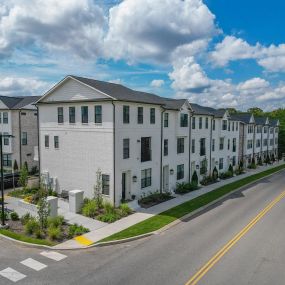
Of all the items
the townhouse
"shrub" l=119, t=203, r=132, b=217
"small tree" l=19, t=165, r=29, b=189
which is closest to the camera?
"shrub" l=119, t=203, r=132, b=217

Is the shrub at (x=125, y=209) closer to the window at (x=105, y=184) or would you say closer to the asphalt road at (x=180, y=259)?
the window at (x=105, y=184)

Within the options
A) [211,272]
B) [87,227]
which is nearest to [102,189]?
[87,227]

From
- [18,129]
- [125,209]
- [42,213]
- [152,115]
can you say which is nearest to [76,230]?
[42,213]

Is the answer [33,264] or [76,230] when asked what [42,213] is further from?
[33,264]

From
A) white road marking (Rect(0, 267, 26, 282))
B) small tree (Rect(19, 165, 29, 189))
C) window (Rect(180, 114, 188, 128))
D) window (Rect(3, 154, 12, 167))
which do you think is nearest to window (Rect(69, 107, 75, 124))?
small tree (Rect(19, 165, 29, 189))

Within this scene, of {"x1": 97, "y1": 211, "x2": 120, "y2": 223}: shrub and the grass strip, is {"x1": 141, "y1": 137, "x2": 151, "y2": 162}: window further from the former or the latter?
the grass strip

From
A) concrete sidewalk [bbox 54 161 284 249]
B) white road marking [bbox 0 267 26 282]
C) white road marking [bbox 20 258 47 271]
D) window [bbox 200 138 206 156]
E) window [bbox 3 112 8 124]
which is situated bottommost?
concrete sidewalk [bbox 54 161 284 249]

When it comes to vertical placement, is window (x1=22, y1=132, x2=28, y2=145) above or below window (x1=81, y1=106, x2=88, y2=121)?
below
